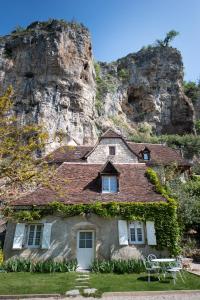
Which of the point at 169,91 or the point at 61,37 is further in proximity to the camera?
the point at 169,91

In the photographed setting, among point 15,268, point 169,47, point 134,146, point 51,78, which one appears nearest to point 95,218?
point 15,268

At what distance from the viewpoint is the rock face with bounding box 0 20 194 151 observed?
119 ft

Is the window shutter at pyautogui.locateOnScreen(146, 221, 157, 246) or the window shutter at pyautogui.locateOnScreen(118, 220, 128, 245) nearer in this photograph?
the window shutter at pyautogui.locateOnScreen(118, 220, 128, 245)

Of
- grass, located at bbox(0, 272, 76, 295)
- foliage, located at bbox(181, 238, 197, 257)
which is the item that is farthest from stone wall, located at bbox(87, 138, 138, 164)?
grass, located at bbox(0, 272, 76, 295)

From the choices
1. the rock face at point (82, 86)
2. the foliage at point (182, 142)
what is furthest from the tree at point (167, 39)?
the foliage at point (182, 142)

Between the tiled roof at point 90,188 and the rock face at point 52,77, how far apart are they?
1784 centimetres

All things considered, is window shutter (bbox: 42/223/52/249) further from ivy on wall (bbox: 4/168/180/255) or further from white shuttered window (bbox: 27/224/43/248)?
ivy on wall (bbox: 4/168/180/255)

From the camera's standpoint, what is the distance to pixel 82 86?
38.5 meters

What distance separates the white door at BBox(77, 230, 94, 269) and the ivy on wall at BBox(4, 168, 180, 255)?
1.30m

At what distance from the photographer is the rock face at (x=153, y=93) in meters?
48.6

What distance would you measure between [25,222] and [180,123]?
4232 cm

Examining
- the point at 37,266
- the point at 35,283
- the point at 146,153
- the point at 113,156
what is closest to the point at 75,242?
the point at 37,266

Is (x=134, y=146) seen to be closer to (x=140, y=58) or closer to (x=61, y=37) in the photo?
(x=61, y=37)

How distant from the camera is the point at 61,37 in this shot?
39.0m
